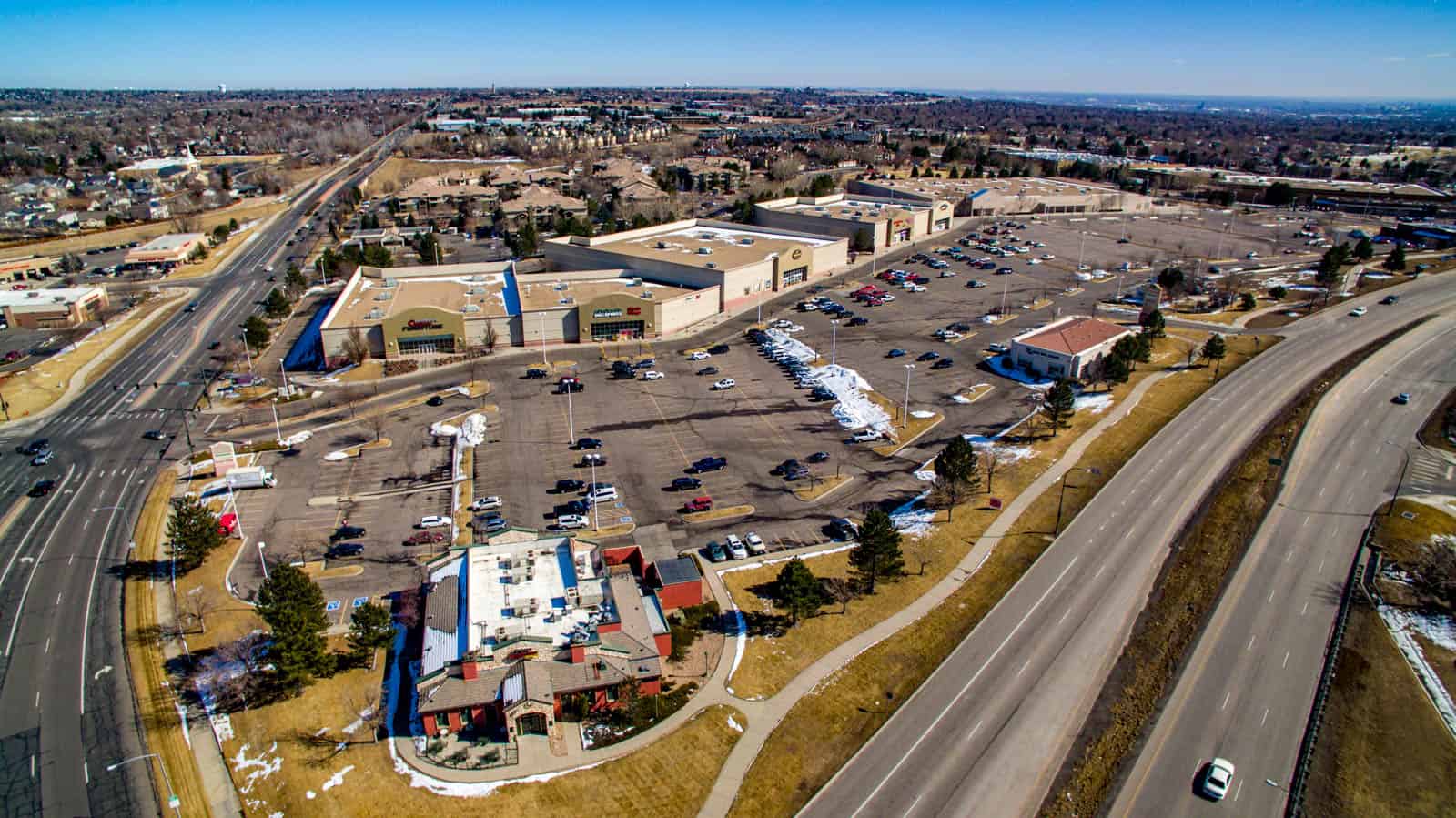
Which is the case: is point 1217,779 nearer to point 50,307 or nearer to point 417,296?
point 417,296

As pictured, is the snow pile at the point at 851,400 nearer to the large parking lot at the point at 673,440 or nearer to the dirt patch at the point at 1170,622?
the large parking lot at the point at 673,440

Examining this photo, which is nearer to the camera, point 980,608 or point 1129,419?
point 980,608

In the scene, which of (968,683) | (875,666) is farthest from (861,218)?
(968,683)

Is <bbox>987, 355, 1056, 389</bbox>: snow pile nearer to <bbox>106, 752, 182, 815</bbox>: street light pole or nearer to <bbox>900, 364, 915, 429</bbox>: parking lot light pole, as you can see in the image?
<bbox>900, 364, 915, 429</bbox>: parking lot light pole

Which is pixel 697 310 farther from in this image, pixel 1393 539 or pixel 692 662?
pixel 1393 539

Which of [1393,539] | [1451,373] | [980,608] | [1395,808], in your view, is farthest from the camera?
[1451,373]

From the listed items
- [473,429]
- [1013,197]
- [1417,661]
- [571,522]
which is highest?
[1013,197]

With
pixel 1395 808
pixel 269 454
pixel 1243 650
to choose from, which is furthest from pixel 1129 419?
pixel 269 454
